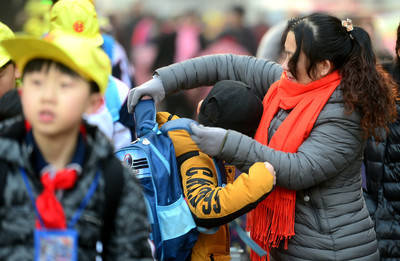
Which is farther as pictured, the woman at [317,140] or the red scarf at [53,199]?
the woman at [317,140]

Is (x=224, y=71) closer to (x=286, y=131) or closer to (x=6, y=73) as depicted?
(x=286, y=131)

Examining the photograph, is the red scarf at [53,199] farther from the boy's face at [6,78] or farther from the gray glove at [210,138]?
the boy's face at [6,78]

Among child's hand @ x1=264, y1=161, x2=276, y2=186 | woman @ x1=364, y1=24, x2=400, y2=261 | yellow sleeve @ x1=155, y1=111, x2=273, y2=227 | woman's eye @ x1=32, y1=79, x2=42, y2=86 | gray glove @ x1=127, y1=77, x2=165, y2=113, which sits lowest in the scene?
woman @ x1=364, y1=24, x2=400, y2=261

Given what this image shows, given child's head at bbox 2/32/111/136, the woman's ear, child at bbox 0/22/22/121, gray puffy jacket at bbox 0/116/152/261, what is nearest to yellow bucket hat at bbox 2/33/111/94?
child's head at bbox 2/32/111/136

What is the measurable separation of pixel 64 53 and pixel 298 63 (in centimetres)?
132

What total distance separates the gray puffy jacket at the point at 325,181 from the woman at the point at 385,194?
74 centimetres

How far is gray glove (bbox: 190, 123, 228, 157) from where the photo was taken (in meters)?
2.69

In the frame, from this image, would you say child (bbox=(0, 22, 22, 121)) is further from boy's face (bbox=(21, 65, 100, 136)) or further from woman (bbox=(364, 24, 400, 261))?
woman (bbox=(364, 24, 400, 261))

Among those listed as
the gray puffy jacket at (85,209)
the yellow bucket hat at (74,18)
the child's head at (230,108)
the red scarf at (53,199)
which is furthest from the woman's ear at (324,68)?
the yellow bucket hat at (74,18)

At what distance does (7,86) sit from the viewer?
3195 millimetres

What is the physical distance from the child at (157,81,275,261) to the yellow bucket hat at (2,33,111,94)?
2.96 ft

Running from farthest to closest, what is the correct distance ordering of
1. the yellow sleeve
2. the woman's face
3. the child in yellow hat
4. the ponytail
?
the child in yellow hat → the woman's face → the ponytail → the yellow sleeve

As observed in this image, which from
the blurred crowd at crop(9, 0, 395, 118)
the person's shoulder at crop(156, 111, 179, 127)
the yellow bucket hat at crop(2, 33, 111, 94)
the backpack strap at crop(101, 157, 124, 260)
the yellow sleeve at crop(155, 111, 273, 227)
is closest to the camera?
the yellow bucket hat at crop(2, 33, 111, 94)

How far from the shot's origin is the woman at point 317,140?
276 centimetres
